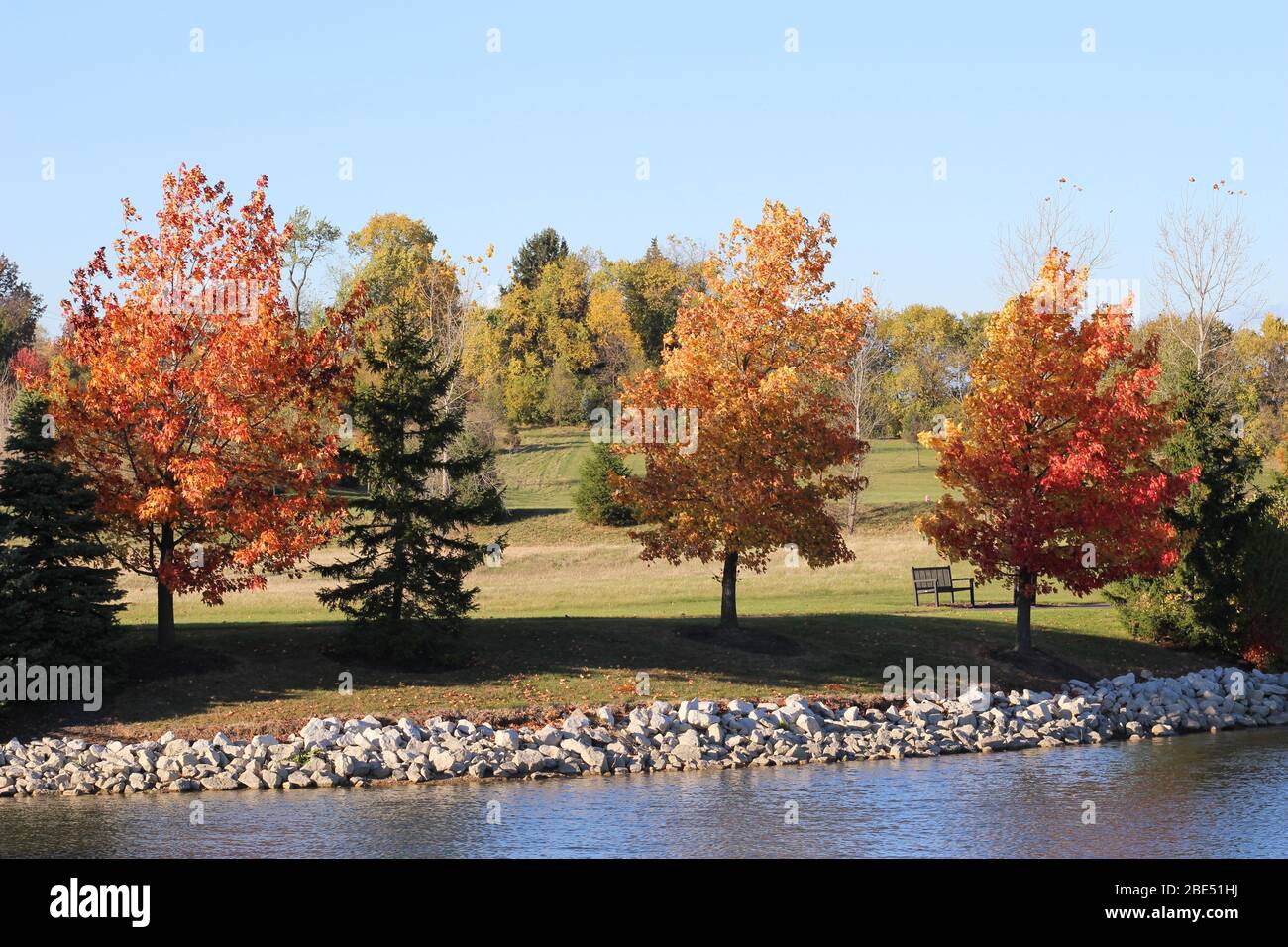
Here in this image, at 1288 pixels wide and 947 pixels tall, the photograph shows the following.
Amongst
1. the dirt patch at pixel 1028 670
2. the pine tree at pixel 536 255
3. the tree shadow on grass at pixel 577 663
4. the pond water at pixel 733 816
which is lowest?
the pond water at pixel 733 816

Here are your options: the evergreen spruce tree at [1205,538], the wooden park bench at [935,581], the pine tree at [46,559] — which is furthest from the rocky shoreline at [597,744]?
the wooden park bench at [935,581]

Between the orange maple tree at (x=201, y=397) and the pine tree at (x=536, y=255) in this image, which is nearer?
the orange maple tree at (x=201, y=397)

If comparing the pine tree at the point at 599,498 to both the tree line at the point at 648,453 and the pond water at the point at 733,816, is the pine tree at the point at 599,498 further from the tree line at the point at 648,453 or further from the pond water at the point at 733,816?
the pond water at the point at 733,816

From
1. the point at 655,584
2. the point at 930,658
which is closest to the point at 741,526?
the point at 930,658

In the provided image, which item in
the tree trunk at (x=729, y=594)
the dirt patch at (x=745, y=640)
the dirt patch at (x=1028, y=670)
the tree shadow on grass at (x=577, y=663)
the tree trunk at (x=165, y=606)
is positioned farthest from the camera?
the tree trunk at (x=729, y=594)

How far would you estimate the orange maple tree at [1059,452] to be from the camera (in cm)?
3052

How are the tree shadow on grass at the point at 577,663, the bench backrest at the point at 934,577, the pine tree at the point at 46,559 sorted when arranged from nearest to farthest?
the pine tree at the point at 46,559, the tree shadow on grass at the point at 577,663, the bench backrest at the point at 934,577

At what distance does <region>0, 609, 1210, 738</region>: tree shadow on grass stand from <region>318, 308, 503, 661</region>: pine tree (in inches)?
37.2

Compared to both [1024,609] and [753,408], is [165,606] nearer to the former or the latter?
[753,408]

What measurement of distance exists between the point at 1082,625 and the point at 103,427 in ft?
80.2

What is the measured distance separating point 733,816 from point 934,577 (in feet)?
72.2

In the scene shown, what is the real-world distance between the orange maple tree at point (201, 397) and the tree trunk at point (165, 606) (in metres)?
→ 0.06

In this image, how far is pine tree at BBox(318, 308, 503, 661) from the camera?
92.0 feet

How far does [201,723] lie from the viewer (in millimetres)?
24391
